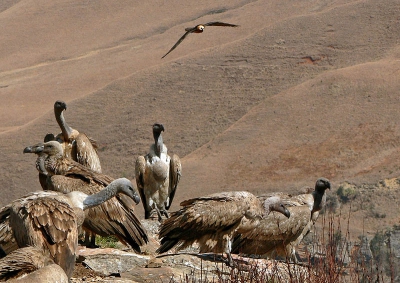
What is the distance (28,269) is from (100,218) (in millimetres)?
4004

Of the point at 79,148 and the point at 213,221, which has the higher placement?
the point at 79,148

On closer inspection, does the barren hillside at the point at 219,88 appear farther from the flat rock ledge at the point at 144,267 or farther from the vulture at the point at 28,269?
the vulture at the point at 28,269

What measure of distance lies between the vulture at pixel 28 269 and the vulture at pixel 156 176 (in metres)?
9.12

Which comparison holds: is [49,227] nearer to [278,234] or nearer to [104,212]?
[104,212]

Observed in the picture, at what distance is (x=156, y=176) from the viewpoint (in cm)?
1719

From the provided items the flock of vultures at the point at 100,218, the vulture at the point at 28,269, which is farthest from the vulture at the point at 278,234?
the vulture at the point at 28,269

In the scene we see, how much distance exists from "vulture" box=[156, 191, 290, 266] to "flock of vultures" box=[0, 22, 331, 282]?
0.04 ft

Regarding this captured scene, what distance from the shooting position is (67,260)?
890cm

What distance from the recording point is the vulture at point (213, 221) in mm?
12000

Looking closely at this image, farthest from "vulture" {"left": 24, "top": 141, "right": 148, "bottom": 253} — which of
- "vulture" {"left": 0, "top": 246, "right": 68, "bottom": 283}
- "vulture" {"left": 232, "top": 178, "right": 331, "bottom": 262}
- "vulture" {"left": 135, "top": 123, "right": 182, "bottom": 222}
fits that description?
"vulture" {"left": 135, "top": 123, "right": 182, "bottom": 222}

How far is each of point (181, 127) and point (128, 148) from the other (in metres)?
3.80

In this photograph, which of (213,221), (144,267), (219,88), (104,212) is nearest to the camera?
(144,267)

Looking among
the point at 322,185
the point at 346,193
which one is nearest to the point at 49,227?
the point at 322,185

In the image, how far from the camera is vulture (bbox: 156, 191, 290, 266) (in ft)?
39.4
